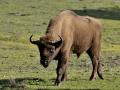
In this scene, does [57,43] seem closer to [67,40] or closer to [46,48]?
[46,48]

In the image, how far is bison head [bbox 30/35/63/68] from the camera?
18094 millimetres

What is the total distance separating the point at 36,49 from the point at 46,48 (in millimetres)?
21464

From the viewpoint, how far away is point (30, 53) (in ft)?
119

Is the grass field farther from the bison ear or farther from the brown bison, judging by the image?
the bison ear

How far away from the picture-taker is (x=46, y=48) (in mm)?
18266

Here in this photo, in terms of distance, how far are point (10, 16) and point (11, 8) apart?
12.1 m

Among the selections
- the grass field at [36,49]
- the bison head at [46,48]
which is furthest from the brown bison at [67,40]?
the grass field at [36,49]

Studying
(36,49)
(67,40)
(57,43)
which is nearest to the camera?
(57,43)

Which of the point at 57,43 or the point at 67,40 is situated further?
the point at 67,40

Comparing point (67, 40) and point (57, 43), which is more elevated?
point (57, 43)

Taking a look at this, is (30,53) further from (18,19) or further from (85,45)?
(18,19)

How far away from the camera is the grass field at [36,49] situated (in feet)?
67.2

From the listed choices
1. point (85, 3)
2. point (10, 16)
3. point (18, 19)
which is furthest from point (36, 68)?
point (85, 3)

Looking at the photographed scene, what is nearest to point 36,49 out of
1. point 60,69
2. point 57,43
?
point 60,69
